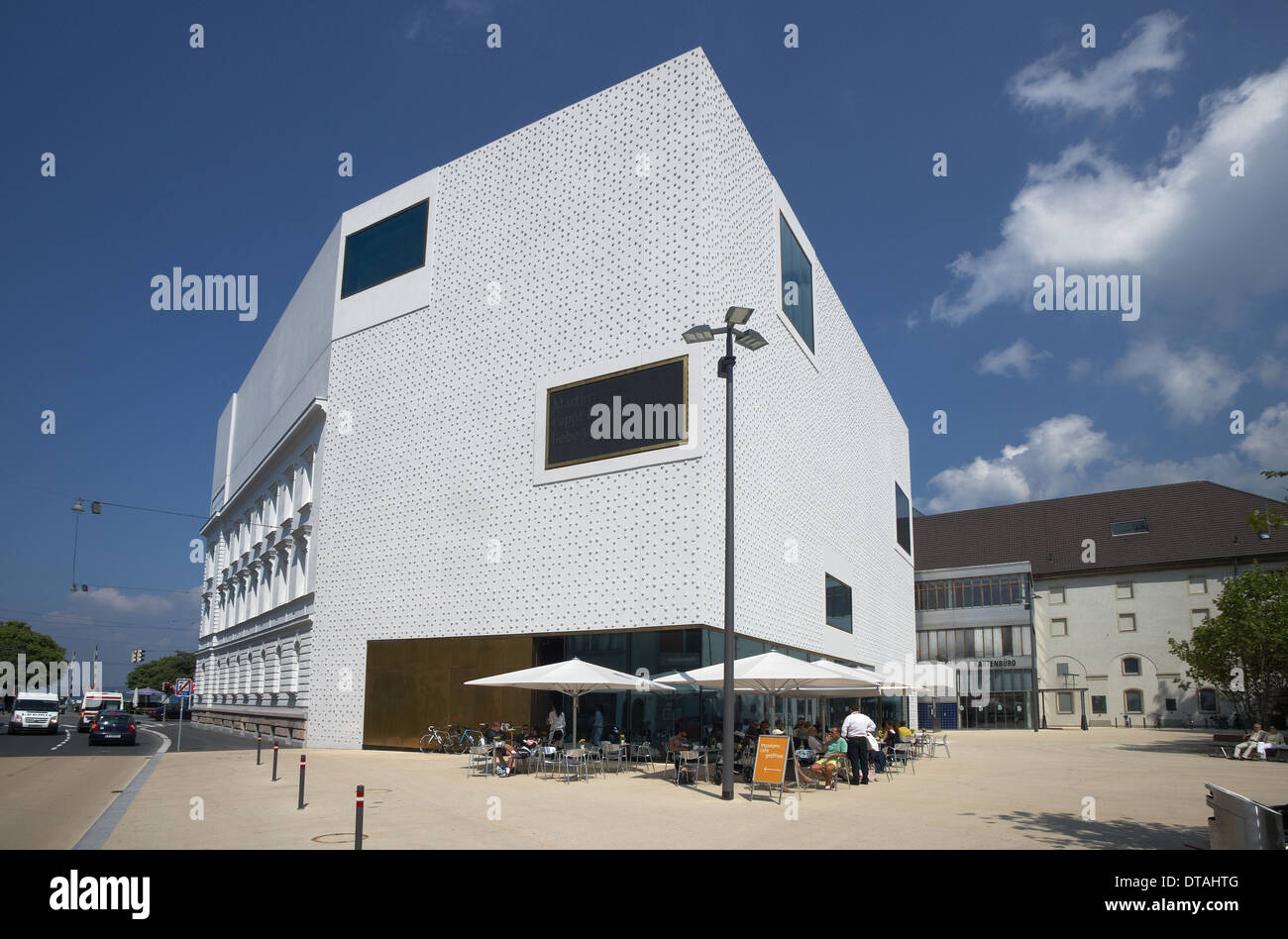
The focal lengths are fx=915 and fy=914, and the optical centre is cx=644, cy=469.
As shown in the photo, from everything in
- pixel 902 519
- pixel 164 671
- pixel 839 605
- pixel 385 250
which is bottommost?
pixel 164 671

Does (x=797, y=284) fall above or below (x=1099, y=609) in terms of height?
above

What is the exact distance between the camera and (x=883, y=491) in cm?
4984

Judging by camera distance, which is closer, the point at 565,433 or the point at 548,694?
the point at 548,694

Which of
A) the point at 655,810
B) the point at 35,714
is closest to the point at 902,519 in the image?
the point at 655,810

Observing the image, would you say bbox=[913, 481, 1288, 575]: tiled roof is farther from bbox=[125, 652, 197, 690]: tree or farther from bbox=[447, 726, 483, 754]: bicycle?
bbox=[125, 652, 197, 690]: tree

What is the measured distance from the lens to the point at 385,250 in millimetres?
36375

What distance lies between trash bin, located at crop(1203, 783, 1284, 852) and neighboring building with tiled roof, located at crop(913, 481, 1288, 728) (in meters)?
53.2

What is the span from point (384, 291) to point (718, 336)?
1561cm

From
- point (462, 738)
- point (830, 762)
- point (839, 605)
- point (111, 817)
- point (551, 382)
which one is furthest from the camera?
point (839, 605)

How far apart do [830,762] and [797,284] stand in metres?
21.1

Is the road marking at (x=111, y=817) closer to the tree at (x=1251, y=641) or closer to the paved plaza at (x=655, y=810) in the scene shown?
the paved plaza at (x=655, y=810)

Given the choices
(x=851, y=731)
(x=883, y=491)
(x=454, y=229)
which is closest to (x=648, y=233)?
(x=454, y=229)

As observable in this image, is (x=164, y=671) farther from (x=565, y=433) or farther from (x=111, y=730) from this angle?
(x=565, y=433)
